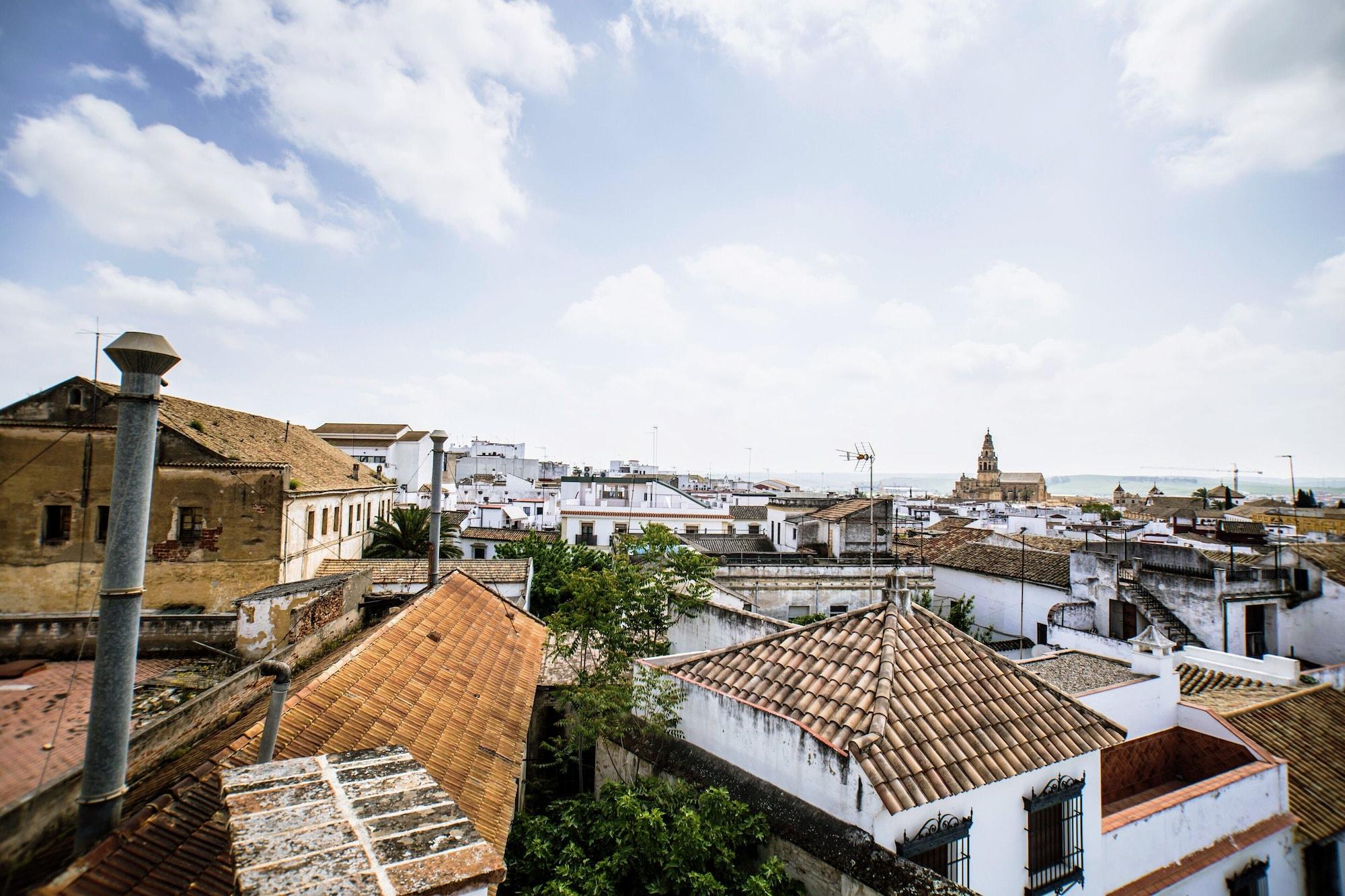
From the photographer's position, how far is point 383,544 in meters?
28.1

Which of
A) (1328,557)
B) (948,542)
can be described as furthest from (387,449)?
(1328,557)

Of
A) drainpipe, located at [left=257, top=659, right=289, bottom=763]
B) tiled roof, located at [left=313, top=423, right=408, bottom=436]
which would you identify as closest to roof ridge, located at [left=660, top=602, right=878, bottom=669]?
drainpipe, located at [left=257, top=659, right=289, bottom=763]

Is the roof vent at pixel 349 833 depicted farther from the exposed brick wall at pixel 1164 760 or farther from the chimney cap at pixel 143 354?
the exposed brick wall at pixel 1164 760

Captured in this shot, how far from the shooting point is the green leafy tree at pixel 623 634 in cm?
762

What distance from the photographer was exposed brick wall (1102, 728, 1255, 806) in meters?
11.1

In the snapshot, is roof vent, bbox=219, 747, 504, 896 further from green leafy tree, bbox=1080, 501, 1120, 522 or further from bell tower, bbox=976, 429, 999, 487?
bell tower, bbox=976, 429, 999, 487

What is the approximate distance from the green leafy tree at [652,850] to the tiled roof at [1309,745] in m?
11.1

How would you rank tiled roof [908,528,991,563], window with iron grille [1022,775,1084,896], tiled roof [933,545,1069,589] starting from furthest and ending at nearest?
tiled roof [908,528,991,563], tiled roof [933,545,1069,589], window with iron grille [1022,775,1084,896]

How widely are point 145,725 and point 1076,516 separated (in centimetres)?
7504

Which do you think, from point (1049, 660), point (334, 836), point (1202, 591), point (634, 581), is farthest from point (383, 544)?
point (1202, 591)

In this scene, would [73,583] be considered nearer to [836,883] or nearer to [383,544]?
[383,544]

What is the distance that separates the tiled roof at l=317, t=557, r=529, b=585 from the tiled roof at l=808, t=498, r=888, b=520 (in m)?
16.0

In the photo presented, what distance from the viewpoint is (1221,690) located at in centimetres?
1461

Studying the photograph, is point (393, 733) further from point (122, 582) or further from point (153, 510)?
point (153, 510)
